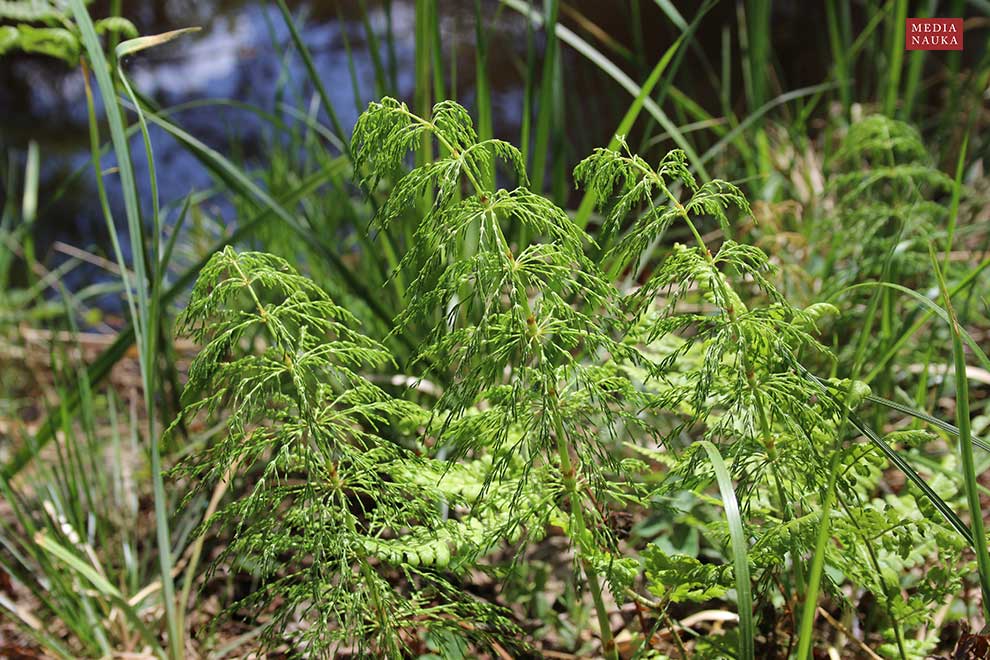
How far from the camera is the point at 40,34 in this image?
148 centimetres

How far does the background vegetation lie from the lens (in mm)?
900

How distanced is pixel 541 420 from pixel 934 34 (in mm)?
1642

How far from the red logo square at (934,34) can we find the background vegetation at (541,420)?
0.05 metres

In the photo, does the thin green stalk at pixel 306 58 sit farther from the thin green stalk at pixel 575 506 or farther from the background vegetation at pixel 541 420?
the thin green stalk at pixel 575 506

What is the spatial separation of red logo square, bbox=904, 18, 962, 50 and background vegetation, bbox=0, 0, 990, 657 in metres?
0.05

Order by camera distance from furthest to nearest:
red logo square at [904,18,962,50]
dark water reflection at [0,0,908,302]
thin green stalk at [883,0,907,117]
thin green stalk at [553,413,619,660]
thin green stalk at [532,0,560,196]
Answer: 1. dark water reflection at [0,0,908,302]
2. thin green stalk at [883,0,907,117]
3. red logo square at [904,18,962,50]
4. thin green stalk at [532,0,560,196]
5. thin green stalk at [553,413,619,660]

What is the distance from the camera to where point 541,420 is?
91cm

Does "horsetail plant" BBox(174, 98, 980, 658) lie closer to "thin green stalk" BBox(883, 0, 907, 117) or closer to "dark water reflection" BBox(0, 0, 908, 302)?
"thin green stalk" BBox(883, 0, 907, 117)

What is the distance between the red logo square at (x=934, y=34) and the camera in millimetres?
1810

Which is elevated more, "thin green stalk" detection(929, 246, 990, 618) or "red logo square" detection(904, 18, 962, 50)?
"red logo square" detection(904, 18, 962, 50)

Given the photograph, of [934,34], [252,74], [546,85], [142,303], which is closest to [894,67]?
[934,34]

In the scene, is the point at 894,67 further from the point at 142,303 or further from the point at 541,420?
the point at 142,303

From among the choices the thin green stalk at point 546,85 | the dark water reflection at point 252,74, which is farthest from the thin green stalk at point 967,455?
the dark water reflection at point 252,74

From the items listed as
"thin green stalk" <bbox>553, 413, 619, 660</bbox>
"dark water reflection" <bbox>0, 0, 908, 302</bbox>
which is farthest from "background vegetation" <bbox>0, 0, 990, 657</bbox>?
"dark water reflection" <bbox>0, 0, 908, 302</bbox>
